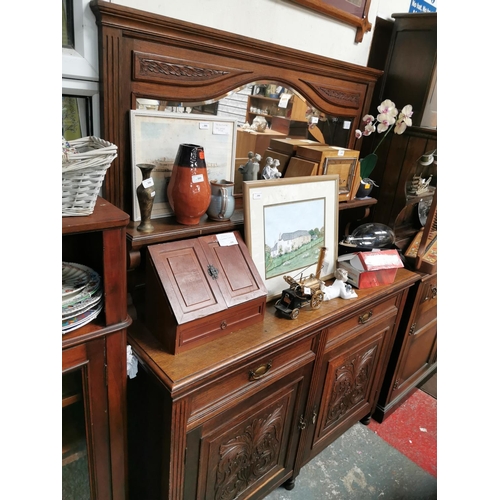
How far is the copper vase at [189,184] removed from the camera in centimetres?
114

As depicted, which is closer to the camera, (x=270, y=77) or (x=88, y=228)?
(x=88, y=228)

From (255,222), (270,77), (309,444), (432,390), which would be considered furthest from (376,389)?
(270,77)

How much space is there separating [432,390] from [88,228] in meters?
2.43

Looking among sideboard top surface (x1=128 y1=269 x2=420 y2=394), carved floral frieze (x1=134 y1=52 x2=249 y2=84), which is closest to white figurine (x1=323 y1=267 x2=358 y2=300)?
sideboard top surface (x1=128 y1=269 x2=420 y2=394)

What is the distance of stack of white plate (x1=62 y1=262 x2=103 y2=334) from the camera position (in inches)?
34.5

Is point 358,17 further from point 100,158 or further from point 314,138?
point 100,158

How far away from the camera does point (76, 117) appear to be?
109cm

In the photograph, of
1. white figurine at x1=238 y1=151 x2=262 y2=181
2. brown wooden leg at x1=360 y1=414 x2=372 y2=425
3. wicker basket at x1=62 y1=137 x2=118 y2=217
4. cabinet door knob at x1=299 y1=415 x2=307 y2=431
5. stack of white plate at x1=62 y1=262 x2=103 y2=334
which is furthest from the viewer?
brown wooden leg at x1=360 y1=414 x2=372 y2=425

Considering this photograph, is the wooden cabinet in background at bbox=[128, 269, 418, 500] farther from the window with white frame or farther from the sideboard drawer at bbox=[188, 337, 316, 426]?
the window with white frame

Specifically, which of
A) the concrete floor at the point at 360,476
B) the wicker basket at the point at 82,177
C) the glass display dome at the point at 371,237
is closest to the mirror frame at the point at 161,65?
the wicker basket at the point at 82,177

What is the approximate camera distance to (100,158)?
78 cm

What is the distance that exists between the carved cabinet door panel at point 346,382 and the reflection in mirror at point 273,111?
2.95ft

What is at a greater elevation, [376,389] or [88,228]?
[88,228]

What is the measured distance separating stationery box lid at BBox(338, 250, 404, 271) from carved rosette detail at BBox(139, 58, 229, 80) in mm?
876
